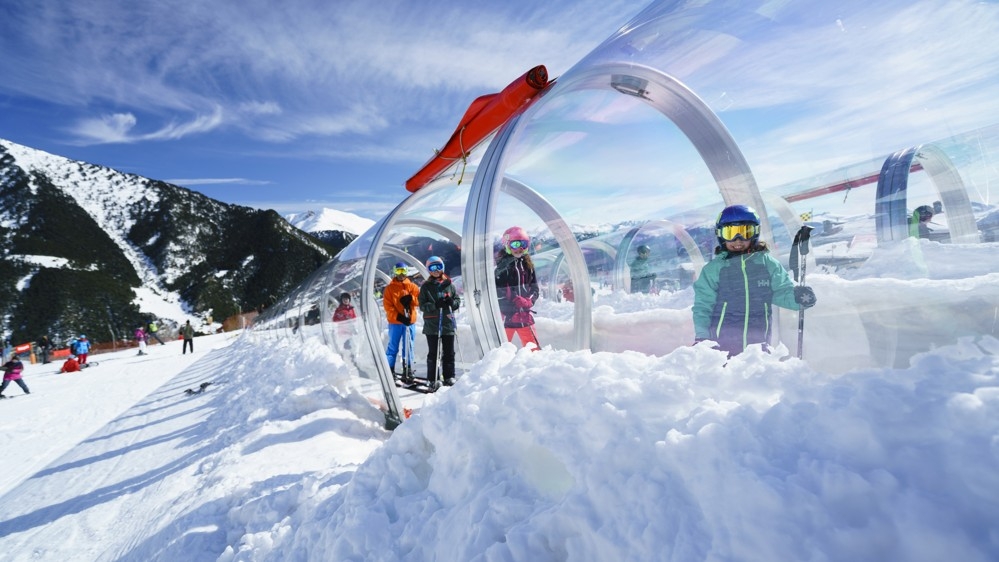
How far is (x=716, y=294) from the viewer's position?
1.87 meters

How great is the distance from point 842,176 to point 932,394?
2.32ft

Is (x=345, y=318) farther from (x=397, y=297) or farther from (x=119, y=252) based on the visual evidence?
(x=119, y=252)

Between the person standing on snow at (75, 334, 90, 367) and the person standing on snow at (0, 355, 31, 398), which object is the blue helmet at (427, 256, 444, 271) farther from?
the person standing on snow at (75, 334, 90, 367)

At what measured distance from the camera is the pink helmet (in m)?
2.83

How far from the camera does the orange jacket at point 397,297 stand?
6.45m

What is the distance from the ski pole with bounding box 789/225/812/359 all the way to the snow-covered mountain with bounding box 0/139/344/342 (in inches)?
5026

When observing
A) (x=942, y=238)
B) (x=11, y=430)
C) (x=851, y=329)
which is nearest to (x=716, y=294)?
(x=851, y=329)

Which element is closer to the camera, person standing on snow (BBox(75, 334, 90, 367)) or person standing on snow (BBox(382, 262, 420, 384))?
person standing on snow (BBox(382, 262, 420, 384))

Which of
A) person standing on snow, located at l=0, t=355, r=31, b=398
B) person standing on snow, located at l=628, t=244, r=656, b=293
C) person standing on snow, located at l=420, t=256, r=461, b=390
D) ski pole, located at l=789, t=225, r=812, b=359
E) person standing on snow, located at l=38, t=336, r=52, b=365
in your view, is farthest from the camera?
person standing on snow, located at l=38, t=336, r=52, b=365

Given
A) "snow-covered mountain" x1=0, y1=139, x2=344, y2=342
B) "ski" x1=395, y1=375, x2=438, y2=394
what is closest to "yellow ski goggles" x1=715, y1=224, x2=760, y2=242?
"ski" x1=395, y1=375, x2=438, y2=394

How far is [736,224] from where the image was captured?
1.82 m

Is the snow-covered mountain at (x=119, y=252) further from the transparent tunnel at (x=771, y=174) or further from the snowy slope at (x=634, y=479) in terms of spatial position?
the transparent tunnel at (x=771, y=174)

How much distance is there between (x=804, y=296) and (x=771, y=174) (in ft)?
1.50

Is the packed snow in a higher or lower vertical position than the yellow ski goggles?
lower
